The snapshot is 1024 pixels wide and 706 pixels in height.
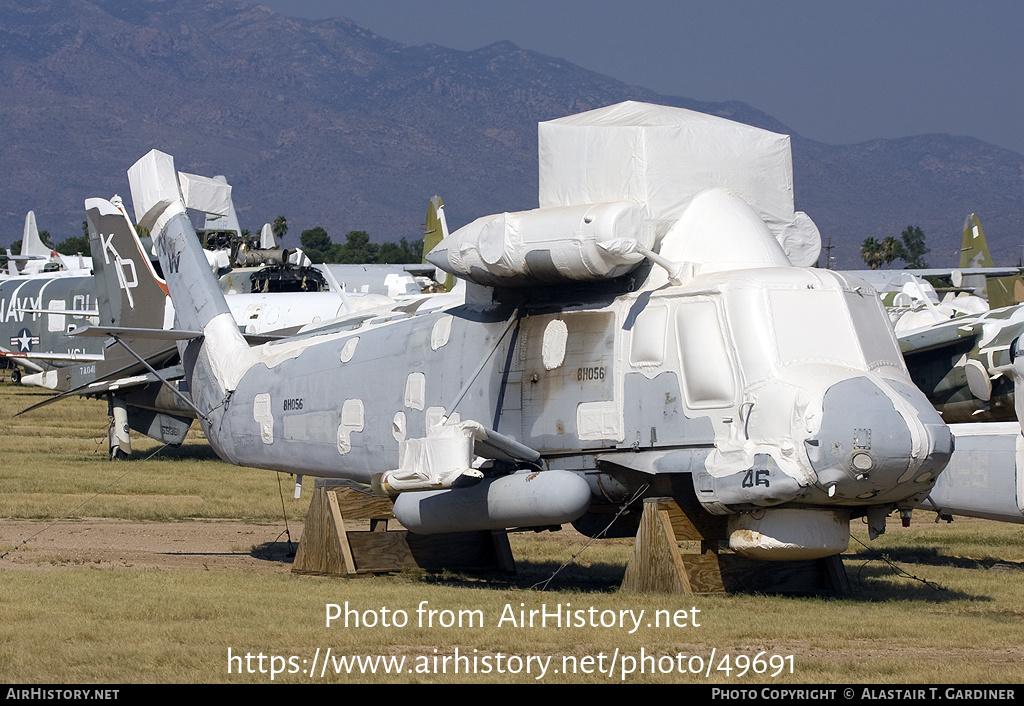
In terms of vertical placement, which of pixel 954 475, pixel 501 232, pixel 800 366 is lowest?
pixel 954 475

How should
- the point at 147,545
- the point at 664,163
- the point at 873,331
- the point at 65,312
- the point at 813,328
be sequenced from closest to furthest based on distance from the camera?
the point at 813,328 < the point at 873,331 < the point at 664,163 < the point at 147,545 < the point at 65,312

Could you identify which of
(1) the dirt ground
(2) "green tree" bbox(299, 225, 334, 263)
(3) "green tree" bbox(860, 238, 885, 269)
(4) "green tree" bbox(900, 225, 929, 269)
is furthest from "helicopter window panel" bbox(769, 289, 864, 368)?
(2) "green tree" bbox(299, 225, 334, 263)

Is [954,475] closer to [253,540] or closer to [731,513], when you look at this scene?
[731,513]

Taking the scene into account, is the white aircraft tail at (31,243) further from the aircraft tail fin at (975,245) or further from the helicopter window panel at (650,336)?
the helicopter window panel at (650,336)

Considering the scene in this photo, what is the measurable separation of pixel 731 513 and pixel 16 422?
Result: 27.0 metres

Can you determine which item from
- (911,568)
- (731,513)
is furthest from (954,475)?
(731,513)

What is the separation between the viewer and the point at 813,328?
984 cm

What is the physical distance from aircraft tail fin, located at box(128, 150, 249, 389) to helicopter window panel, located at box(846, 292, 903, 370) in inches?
269

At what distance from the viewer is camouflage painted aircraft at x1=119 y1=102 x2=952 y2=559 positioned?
9.49 metres

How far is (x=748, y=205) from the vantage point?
1116 centimetres

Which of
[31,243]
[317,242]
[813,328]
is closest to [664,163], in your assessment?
[813,328]

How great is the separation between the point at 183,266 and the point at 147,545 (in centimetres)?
317

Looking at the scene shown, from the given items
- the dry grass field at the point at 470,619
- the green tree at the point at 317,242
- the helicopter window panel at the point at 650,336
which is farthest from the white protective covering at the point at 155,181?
the green tree at the point at 317,242

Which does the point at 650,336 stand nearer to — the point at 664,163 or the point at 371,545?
the point at 664,163
